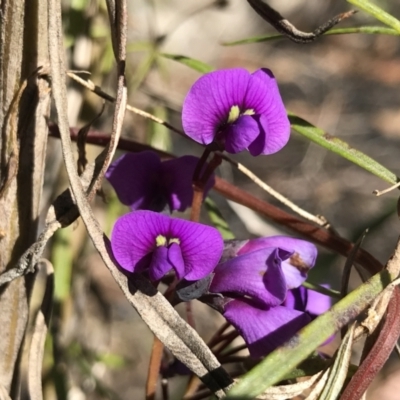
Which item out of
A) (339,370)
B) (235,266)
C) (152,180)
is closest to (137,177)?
(152,180)

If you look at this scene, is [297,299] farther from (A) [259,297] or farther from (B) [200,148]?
(B) [200,148]

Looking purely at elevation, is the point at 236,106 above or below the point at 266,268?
above

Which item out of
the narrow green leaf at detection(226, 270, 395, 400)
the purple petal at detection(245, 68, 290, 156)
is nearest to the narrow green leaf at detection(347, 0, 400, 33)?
the purple petal at detection(245, 68, 290, 156)

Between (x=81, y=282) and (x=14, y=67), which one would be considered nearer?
(x=14, y=67)

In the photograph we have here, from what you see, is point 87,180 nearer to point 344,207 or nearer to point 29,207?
point 29,207

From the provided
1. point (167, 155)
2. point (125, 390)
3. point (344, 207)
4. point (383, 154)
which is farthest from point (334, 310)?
point (383, 154)

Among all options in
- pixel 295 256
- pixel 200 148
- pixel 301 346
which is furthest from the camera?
pixel 200 148

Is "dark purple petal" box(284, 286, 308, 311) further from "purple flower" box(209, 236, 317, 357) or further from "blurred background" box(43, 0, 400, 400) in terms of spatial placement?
"blurred background" box(43, 0, 400, 400)
